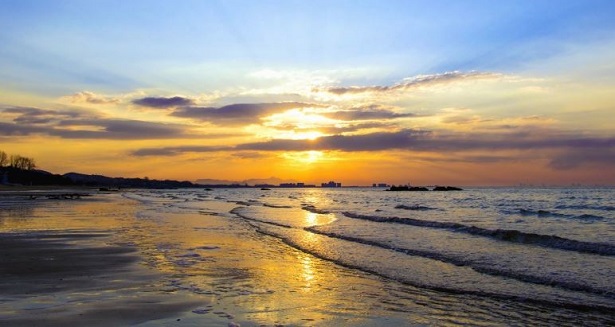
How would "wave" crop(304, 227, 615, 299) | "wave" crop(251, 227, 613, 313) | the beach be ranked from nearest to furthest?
the beach, "wave" crop(251, 227, 613, 313), "wave" crop(304, 227, 615, 299)

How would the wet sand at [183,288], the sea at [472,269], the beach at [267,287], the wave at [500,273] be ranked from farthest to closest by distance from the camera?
the wave at [500,273] < the sea at [472,269] < the beach at [267,287] < the wet sand at [183,288]

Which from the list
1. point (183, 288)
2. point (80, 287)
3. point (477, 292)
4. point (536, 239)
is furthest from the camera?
point (536, 239)

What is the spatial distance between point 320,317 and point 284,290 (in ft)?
7.99

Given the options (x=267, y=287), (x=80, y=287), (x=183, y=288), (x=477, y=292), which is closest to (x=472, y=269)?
(x=477, y=292)

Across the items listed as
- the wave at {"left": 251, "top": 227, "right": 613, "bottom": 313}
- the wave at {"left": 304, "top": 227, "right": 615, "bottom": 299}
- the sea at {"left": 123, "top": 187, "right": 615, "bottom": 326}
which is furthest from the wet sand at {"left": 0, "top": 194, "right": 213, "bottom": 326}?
the wave at {"left": 304, "top": 227, "right": 615, "bottom": 299}

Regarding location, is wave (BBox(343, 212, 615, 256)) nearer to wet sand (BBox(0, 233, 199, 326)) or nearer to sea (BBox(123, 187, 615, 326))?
sea (BBox(123, 187, 615, 326))

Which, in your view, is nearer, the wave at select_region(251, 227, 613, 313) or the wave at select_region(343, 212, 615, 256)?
the wave at select_region(251, 227, 613, 313)

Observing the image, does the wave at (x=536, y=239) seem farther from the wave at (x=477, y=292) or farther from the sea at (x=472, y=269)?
the wave at (x=477, y=292)

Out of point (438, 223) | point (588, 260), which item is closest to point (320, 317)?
point (588, 260)

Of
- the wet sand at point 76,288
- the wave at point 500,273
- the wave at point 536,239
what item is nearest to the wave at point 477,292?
the wave at point 500,273

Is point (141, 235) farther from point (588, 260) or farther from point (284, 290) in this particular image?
point (588, 260)

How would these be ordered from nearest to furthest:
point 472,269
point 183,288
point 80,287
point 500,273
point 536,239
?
point 80,287, point 183,288, point 500,273, point 472,269, point 536,239

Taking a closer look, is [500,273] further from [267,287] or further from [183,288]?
[183,288]

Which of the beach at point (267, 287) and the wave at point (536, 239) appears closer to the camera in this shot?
the beach at point (267, 287)
